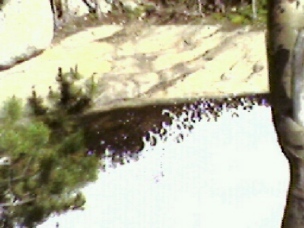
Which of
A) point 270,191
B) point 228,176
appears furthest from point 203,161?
point 270,191

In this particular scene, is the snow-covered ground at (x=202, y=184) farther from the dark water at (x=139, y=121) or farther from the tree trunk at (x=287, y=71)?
the tree trunk at (x=287, y=71)

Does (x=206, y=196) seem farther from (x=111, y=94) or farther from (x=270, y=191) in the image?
(x=111, y=94)

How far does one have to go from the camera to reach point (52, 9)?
91.3 inches

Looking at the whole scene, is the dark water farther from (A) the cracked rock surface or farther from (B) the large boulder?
(B) the large boulder

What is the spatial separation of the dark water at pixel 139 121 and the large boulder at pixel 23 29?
0.43 meters

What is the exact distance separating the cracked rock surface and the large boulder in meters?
0.04

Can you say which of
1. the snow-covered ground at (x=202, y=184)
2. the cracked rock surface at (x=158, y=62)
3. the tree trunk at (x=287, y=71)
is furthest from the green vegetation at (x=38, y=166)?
the cracked rock surface at (x=158, y=62)

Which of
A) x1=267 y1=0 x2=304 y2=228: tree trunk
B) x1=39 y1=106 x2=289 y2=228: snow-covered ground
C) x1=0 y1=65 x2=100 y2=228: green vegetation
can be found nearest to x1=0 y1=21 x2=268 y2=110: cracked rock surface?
x1=39 y1=106 x2=289 y2=228: snow-covered ground

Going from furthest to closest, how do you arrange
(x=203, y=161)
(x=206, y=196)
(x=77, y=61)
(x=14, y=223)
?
(x=77, y=61) < (x=203, y=161) < (x=206, y=196) < (x=14, y=223)

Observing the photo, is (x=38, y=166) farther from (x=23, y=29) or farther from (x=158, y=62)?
(x=158, y=62)

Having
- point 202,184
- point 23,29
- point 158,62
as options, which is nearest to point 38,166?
point 202,184

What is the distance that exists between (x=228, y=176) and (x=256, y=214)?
0.66ft

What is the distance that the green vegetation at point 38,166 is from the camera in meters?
1.22

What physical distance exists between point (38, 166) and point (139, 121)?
782 mm
